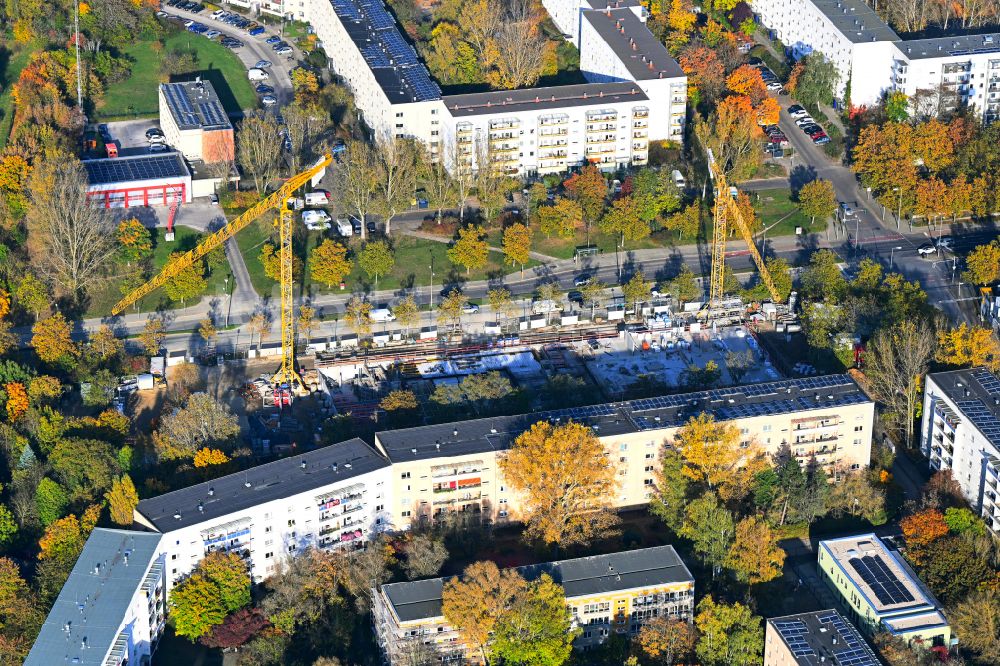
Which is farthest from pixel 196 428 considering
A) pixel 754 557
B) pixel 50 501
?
pixel 754 557

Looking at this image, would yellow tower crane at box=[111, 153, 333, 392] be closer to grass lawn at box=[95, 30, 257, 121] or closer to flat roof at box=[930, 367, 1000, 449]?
grass lawn at box=[95, 30, 257, 121]

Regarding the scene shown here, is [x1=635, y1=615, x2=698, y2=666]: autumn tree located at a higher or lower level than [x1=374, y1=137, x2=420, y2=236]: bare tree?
lower

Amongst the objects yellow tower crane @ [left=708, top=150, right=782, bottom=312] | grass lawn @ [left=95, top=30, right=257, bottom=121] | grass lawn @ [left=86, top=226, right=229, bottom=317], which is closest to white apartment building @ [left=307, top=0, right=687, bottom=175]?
grass lawn @ [left=95, top=30, right=257, bottom=121]

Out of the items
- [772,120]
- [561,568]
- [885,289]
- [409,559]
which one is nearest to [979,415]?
[885,289]

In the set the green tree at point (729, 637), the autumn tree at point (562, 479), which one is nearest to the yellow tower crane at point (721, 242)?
the autumn tree at point (562, 479)

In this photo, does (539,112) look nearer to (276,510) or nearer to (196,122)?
(196,122)

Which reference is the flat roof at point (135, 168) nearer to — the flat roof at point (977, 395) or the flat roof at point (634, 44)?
the flat roof at point (634, 44)
